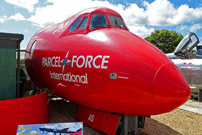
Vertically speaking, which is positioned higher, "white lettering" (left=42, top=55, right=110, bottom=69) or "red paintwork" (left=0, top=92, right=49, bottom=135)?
"white lettering" (left=42, top=55, right=110, bottom=69)

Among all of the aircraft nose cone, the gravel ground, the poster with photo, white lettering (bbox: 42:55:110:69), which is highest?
white lettering (bbox: 42:55:110:69)

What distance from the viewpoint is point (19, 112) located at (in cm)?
532

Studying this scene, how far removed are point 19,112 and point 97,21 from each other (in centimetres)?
372

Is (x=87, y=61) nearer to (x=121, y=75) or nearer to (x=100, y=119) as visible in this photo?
(x=121, y=75)

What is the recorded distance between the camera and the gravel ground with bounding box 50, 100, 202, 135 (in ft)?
21.2

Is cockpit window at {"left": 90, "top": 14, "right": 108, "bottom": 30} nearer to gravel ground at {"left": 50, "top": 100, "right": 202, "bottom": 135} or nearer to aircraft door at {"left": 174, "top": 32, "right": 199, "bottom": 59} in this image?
gravel ground at {"left": 50, "top": 100, "right": 202, "bottom": 135}

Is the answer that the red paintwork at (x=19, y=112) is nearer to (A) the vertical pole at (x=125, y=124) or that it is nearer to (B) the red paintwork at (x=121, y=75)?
(B) the red paintwork at (x=121, y=75)

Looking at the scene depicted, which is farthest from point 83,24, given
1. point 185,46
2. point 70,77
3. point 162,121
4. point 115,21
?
point 185,46

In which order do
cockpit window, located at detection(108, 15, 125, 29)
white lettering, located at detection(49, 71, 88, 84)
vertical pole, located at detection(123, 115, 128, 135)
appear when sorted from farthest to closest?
cockpit window, located at detection(108, 15, 125, 29) → vertical pole, located at detection(123, 115, 128, 135) → white lettering, located at detection(49, 71, 88, 84)

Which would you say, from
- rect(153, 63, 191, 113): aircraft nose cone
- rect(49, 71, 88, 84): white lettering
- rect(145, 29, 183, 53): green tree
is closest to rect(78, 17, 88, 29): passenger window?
rect(49, 71, 88, 84): white lettering

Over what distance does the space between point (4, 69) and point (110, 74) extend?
4.02 meters

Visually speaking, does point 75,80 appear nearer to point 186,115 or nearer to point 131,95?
point 131,95

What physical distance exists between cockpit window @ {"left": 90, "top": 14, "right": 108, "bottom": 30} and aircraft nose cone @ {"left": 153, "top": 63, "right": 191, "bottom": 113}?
Result: 8.67 feet

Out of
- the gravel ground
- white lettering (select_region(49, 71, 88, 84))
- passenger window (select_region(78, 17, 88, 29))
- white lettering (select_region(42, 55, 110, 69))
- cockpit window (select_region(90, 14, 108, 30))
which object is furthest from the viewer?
the gravel ground
